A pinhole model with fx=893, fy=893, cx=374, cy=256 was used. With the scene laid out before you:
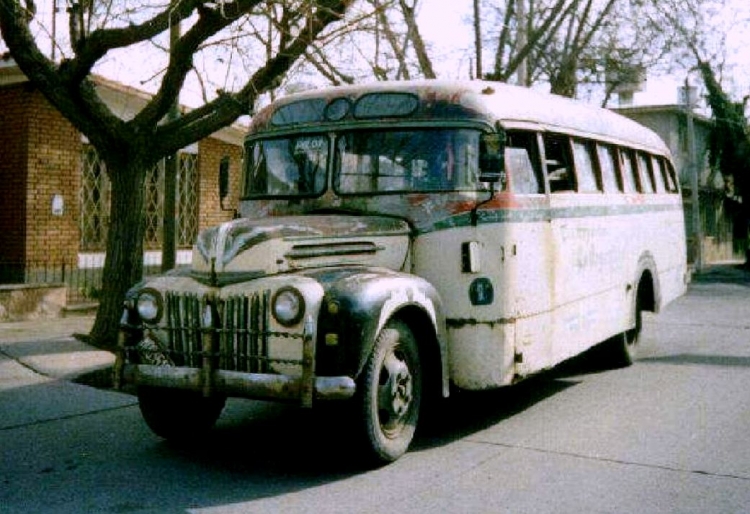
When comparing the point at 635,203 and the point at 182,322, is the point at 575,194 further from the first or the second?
the point at 182,322

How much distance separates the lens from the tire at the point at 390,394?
18.1ft

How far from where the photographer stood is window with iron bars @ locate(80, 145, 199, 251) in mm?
15172

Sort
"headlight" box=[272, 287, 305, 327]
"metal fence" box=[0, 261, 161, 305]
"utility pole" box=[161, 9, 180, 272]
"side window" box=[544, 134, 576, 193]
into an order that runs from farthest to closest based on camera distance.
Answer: "metal fence" box=[0, 261, 161, 305]
"utility pole" box=[161, 9, 180, 272]
"side window" box=[544, 134, 576, 193]
"headlight" box=[272, 287, 305, 327]

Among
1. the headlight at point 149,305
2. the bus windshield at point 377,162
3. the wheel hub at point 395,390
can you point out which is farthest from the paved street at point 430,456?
the bus windshield at point 377,162

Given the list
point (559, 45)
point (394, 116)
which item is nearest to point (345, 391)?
point (394, 116)

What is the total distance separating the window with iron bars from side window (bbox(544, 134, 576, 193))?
296 inches

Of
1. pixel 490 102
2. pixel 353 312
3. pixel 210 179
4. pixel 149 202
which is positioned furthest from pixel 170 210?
pixel 353 312

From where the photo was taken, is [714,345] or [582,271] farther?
[714,345]

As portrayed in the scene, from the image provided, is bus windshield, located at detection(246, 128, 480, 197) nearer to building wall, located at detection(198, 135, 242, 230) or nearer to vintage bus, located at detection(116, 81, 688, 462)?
vintage bus, located at detection(116, 81, 688, 462)

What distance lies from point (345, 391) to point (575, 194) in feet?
11.6

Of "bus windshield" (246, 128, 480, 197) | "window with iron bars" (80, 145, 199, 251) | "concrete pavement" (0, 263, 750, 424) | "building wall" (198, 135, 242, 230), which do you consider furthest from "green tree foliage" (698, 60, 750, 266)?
"bus windshield" (246, 128, 480, 197)

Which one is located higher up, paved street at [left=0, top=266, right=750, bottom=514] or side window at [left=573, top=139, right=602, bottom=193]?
side window at [left=573, top=139, right=602, bottom=193]

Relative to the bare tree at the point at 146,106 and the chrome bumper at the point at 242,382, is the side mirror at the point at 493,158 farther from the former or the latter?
the bare tree at the point at 146,106

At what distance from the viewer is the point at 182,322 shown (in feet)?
18.9
